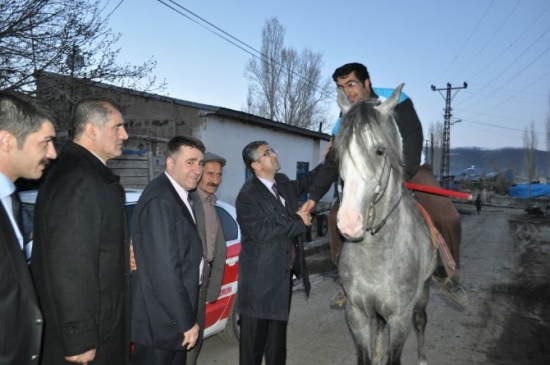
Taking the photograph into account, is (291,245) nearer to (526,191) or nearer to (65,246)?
(65,246)

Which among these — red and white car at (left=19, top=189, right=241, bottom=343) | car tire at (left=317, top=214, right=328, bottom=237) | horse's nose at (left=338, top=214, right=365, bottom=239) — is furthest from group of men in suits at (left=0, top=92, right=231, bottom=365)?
car tire at (left=317, top=214, right=328, bottom=237)

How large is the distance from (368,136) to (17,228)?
6.48 ft

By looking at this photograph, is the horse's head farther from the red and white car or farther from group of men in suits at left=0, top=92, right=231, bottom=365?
the red and white car

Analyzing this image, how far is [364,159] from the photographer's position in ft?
8.29

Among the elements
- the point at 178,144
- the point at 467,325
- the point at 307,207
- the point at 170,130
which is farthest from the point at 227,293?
the point at 170,130

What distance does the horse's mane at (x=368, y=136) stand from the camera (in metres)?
2.55

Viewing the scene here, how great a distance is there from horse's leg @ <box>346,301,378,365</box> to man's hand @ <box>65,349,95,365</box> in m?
1.89

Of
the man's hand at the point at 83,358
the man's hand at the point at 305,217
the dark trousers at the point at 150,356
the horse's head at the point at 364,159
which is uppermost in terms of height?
the horse's head at the point at 364,159

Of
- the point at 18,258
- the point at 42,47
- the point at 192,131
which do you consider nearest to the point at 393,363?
the point at 18,258

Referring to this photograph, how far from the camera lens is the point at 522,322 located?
5.89 metres

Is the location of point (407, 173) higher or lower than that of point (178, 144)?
lower

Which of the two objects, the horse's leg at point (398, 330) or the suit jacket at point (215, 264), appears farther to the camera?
the suit jacket at point (215, 264)

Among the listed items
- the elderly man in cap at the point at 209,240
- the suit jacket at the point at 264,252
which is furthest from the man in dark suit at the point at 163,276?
the suit jacket at the point at 264,252

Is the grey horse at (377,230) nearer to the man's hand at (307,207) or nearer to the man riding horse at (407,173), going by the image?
the man riding horse at (407,173)
